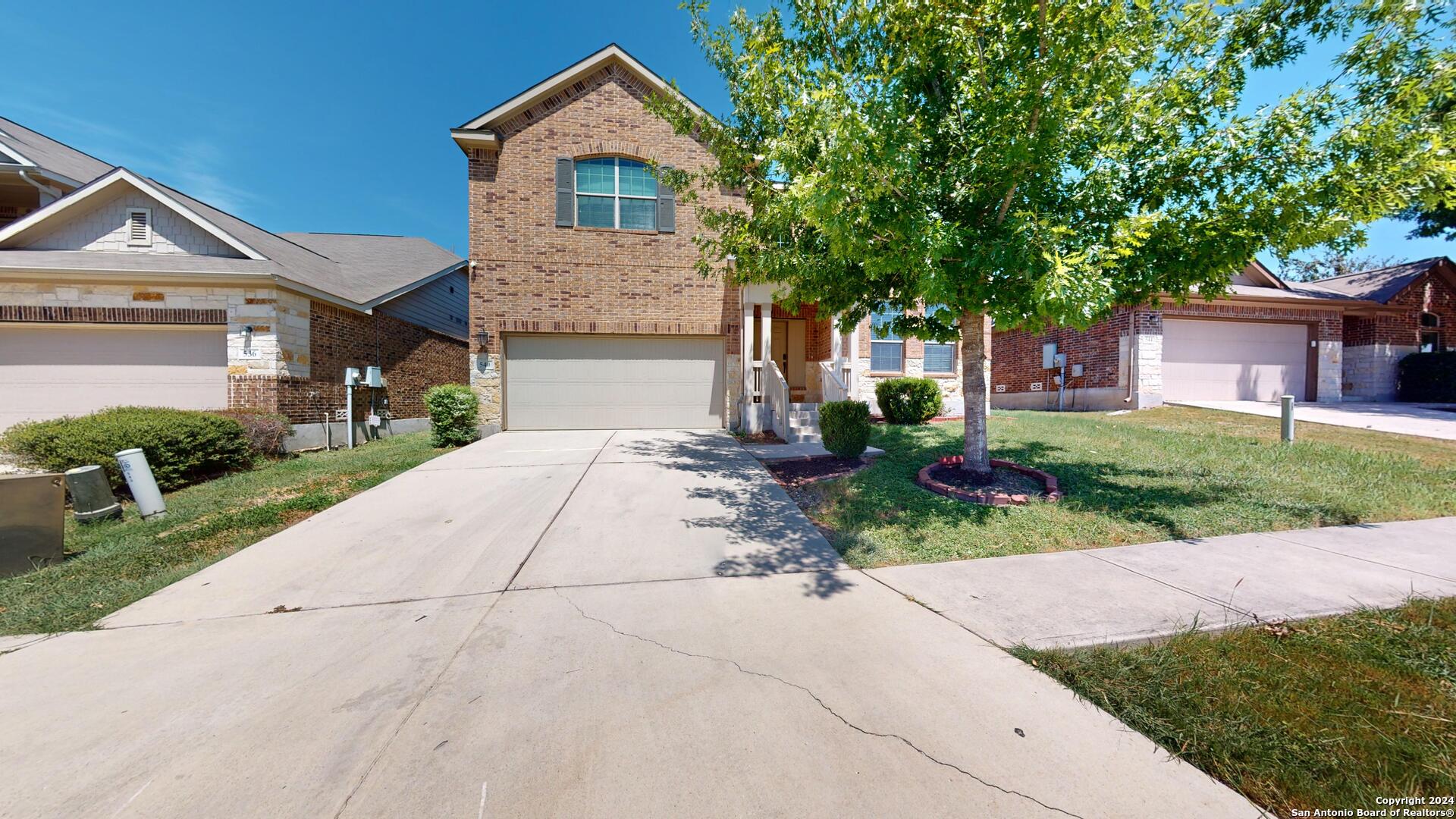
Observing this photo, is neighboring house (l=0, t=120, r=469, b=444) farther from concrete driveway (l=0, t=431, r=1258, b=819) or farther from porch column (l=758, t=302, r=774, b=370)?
porch column (l=758, t=302, r=774, b=370)

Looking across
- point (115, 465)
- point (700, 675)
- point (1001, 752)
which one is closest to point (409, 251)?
point (115, 465)

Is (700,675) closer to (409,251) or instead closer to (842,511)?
(842,511)

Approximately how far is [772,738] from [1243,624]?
306 cm

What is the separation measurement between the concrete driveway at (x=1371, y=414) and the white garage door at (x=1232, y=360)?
1.17 ft

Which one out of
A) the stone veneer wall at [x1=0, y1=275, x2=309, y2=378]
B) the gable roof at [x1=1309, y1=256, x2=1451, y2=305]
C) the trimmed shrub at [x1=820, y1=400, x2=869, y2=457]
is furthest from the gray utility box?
the gable roof at [x1=1309, y1=256, x2=1451, y2=305]

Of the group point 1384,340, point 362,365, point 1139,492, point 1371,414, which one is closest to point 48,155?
point 362,365

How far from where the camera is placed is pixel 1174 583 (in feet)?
11.4

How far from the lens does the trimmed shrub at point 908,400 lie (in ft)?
35.6

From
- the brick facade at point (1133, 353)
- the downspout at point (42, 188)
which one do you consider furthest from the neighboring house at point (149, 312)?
the brick facade at point (1133, 353)

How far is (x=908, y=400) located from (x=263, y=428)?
1255 cm

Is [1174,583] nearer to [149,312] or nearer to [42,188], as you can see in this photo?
[149,312]

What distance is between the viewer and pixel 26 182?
11.0 m

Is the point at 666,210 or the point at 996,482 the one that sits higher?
the point at 666,210

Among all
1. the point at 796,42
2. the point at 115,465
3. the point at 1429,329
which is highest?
the point at 796,42
